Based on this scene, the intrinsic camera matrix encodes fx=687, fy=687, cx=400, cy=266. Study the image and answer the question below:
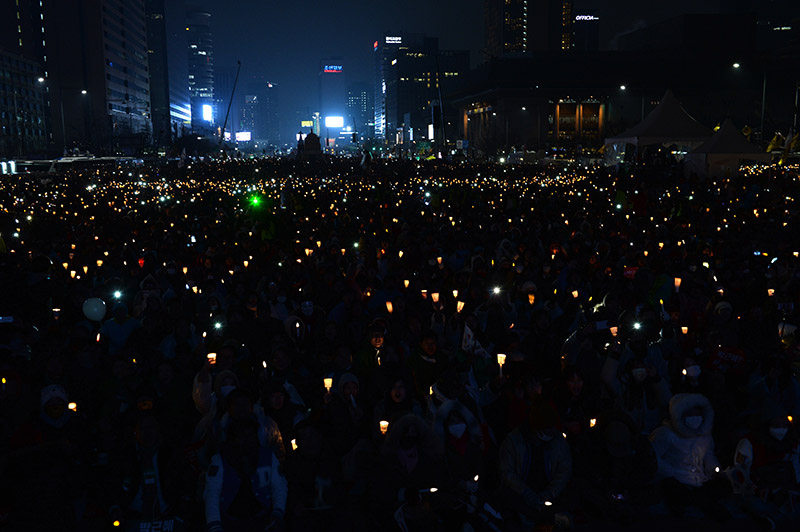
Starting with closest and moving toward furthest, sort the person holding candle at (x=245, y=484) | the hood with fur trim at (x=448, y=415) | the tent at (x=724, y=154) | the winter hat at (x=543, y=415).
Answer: the person holding candle at (x=245, y=484)
the winter hat at (x=543, y=415)
the hood with fur trim at (x=448, y=415)
the tent at (x=724, y=154)

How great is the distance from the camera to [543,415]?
5609 millimetres

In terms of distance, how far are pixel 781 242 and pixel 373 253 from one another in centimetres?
811

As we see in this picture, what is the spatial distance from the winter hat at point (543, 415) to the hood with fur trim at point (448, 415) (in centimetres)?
49

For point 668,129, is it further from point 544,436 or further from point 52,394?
point 52,394

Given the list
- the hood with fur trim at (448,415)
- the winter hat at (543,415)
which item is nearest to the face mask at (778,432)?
the winter hat at (543,415)

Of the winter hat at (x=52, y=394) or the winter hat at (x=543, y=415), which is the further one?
the winter hat at (x=52, y=394)

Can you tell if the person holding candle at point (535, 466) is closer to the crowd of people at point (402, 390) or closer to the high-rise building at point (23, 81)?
the crowd of people at point (402, 390)

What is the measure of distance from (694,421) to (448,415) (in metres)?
2.07

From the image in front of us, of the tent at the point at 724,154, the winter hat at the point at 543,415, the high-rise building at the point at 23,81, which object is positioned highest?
the high-rise building at the point at 23,81

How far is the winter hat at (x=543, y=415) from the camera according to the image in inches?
221

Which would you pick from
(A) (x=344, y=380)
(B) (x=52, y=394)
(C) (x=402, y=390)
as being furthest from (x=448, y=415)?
(B) (x=52, y=394)

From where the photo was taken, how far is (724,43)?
4540 inches

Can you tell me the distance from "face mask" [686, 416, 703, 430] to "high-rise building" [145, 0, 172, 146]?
157959 mm

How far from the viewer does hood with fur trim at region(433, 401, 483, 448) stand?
5.74 m
